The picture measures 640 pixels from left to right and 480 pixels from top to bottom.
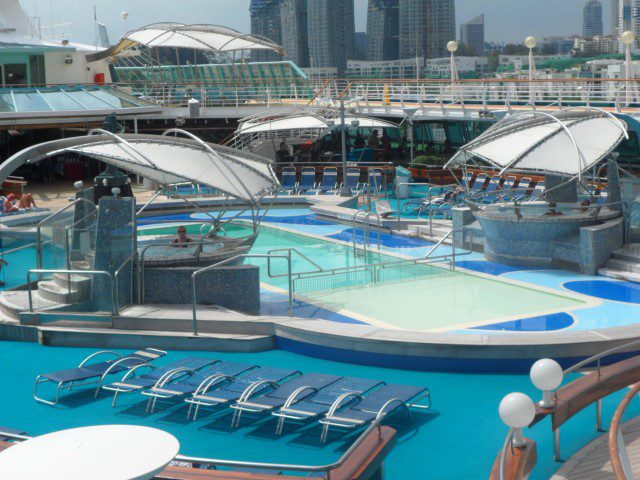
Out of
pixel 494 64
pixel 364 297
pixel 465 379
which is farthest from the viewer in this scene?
pixel 494 64

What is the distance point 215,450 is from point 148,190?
63.3 feet

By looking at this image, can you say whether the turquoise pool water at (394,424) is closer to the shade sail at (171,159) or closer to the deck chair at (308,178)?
the shade sail at (171,159)

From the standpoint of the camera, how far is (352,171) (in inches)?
1029

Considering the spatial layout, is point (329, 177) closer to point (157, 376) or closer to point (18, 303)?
point (18, 303)

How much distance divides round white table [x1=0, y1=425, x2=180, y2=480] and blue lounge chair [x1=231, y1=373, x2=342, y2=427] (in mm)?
3006

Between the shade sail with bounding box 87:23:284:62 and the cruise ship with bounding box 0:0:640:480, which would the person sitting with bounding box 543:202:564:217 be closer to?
the cruise ship with bounding box 0:0:640:480

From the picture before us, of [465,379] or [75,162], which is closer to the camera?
[465,379]

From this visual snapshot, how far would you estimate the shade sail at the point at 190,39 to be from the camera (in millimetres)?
31703

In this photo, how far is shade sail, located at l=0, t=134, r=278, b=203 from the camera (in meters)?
11.8

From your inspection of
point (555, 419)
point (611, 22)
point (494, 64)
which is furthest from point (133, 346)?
point (611, 22)

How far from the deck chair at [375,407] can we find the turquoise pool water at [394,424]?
150 millimetres

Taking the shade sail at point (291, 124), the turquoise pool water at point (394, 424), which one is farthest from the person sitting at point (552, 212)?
the shade sail at point (291, 124)

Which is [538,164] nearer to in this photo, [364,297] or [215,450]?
[364,297]

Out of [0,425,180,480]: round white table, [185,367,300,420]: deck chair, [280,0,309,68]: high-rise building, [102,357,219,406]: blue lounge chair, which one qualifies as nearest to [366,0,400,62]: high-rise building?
[280,0,309,68]: high-rise building
